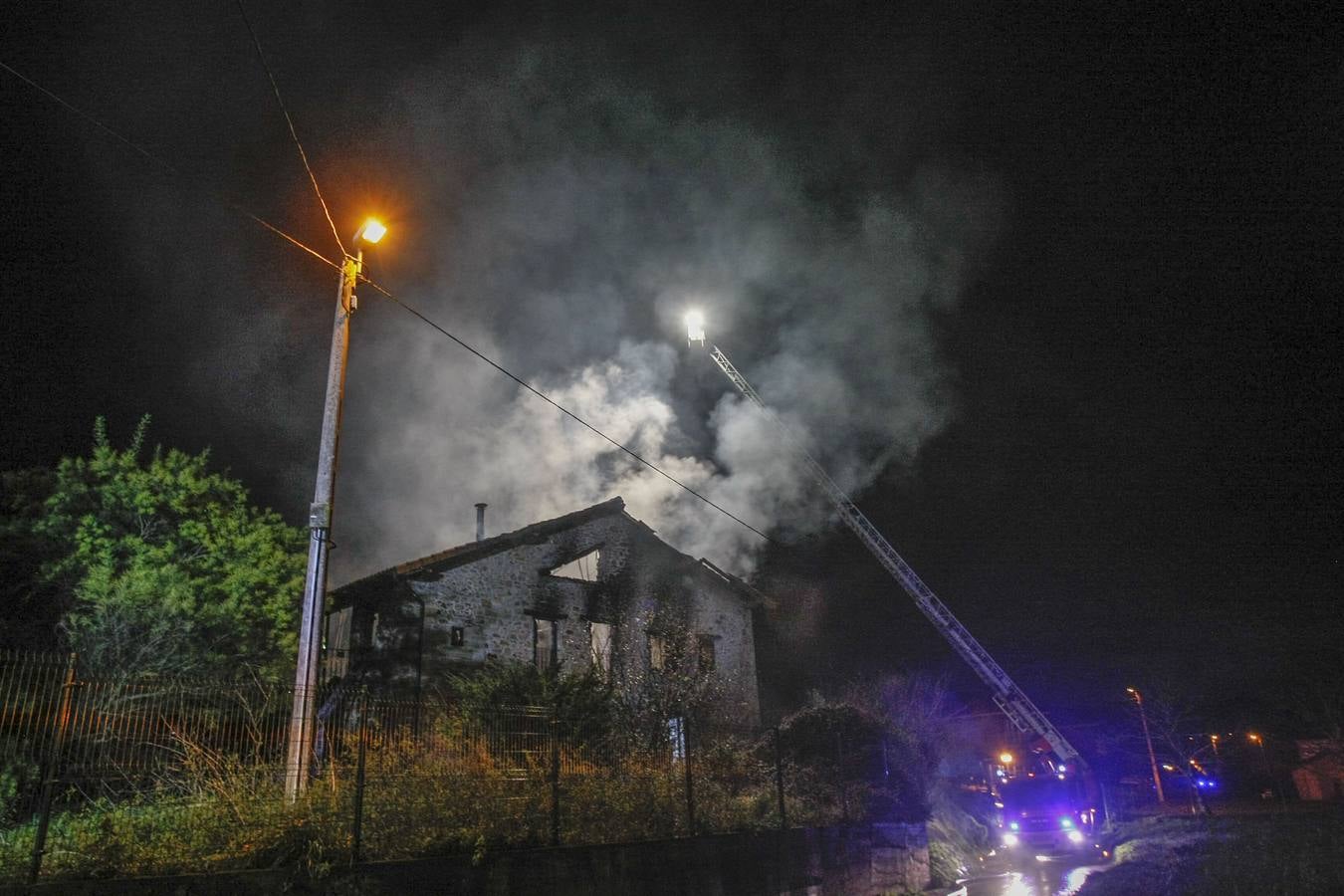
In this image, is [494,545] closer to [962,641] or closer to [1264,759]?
[962,641]

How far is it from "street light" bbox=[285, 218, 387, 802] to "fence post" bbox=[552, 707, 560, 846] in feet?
9.87

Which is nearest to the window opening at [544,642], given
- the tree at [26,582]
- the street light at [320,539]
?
the tree at [26,582]

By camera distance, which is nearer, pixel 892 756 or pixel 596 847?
pixel 596 847

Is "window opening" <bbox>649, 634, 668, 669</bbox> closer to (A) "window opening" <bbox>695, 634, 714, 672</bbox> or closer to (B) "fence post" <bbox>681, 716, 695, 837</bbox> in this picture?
(A) "window opening" <bbox>695, 634, 714, 672</bbox>

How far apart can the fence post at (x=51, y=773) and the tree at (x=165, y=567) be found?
9162 millimetres

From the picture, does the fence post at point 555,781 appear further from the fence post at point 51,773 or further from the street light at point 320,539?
the fence post at point 51,773

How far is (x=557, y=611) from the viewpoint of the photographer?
23.8m

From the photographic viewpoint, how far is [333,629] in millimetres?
23609

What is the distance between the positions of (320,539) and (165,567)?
9.30 m

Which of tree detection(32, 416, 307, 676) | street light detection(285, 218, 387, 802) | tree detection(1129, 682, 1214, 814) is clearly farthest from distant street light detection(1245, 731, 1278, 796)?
street light detection(285, 218, 387, 802)

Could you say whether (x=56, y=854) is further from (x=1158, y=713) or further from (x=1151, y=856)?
(x=1158, y=713)

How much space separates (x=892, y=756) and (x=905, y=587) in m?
19.6

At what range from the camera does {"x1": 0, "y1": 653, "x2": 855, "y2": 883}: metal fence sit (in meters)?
7.78

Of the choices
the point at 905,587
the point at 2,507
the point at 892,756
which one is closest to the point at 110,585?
the point at 2,507
